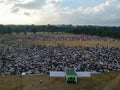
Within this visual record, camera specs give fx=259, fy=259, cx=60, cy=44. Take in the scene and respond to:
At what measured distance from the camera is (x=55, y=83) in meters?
40.0

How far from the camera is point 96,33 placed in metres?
150

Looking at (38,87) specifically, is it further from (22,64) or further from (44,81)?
(22,64)

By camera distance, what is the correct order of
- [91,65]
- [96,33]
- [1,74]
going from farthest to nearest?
1. [96,33]
2. [91,65]
3. [1,74]

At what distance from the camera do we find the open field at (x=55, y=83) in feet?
127

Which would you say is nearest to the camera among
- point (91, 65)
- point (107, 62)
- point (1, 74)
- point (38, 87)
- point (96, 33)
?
point (38, 87)

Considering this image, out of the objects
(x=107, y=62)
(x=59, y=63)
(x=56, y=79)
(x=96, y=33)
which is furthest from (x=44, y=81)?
(x=96, y=33)

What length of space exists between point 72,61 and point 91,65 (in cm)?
560

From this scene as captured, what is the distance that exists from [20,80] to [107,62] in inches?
790

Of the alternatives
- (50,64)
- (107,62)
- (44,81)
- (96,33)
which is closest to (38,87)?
(44,81)

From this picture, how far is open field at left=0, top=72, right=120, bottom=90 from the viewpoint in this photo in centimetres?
3862

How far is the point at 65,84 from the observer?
129 feet

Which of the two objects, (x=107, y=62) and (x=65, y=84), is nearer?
(x=65, y=84)

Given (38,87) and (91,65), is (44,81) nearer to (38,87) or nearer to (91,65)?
(38,87)

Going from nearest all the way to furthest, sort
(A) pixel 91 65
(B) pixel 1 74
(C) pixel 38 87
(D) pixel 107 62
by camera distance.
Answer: (C) pixel 38 87, (B) pixel 1 74, (A) pixel 91 65, (D) pixel 107 62
